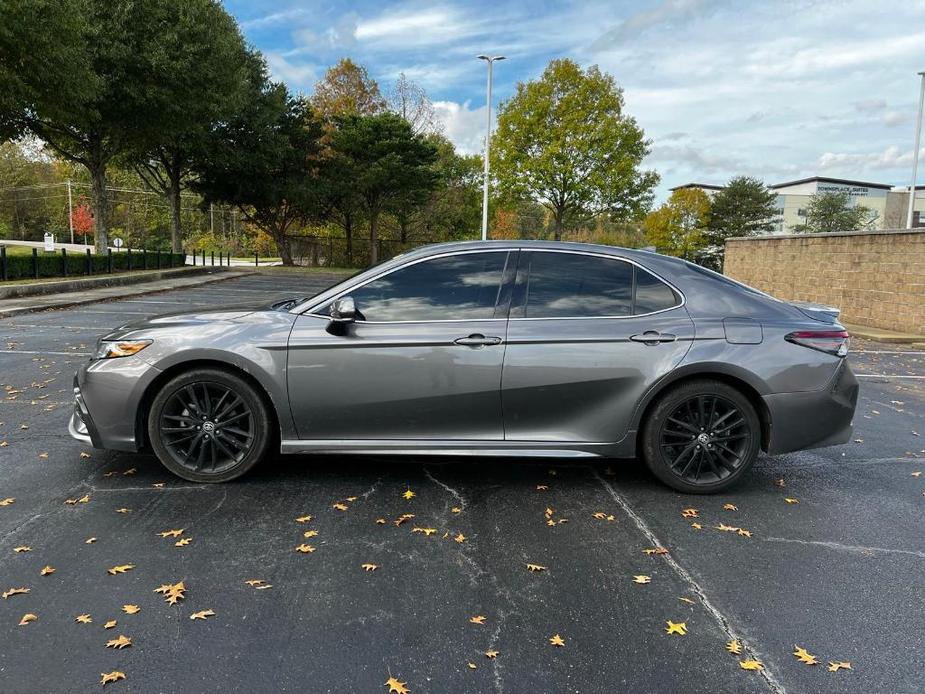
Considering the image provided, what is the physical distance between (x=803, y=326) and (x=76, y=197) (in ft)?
256

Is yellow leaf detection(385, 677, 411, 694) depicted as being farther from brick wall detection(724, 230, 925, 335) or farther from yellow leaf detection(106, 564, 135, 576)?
brick wall detection(724, 230, 925, 335)

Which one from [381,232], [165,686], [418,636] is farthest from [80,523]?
[381,232]

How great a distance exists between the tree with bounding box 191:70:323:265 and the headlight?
2841 centimetres

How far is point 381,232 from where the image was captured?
47.0 m

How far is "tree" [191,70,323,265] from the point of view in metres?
31.2

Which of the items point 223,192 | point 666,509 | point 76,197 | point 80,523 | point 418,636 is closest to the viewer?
point 418,636

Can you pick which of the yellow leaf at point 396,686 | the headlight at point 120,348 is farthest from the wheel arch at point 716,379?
the headlight at point 120,348

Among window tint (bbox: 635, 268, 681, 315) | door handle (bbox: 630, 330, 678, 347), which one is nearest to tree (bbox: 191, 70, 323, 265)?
window tint (bbox: 635, 268, 681, 315)

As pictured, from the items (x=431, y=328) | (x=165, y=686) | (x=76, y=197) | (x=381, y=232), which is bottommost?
(x=165, y=686)

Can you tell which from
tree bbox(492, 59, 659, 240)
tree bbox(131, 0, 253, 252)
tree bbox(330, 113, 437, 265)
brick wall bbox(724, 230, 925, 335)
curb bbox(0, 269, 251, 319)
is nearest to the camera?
curb bbox(0, 269, 251, 319)

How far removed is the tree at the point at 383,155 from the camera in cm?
3528

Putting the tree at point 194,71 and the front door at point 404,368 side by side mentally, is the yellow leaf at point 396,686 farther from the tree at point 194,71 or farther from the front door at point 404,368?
the tree at point 194,71

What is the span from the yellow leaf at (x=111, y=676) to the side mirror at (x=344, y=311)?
2166 millimetres

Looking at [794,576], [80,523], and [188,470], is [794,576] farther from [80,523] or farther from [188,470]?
[80,523]
